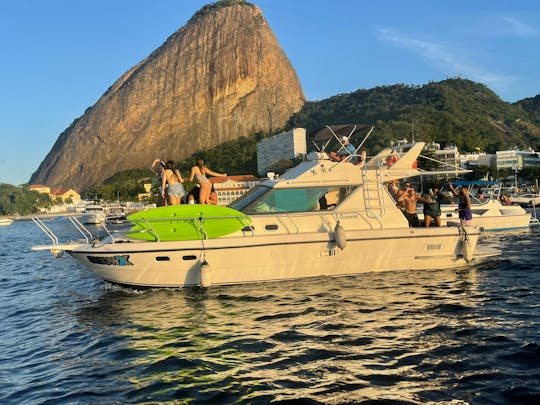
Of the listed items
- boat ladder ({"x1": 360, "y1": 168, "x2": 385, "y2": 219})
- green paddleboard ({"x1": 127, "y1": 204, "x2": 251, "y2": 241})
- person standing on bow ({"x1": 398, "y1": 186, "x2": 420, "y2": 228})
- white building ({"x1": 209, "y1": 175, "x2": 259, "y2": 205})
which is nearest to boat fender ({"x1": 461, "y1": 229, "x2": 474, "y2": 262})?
person standing on bow ({"x1": 398, "y1": 186, "x2": 420, "y2": 228})

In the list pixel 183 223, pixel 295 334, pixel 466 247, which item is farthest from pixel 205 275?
pixel 466 247

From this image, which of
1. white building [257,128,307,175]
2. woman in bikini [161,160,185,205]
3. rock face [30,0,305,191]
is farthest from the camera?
rock face [30,0,305,191]

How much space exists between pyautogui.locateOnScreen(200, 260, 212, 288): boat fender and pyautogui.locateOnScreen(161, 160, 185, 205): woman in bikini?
202 centimetres

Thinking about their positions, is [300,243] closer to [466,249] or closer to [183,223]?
[183,223]

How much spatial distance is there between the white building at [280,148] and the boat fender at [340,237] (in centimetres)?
10741

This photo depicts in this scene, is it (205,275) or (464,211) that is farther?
(464,211)

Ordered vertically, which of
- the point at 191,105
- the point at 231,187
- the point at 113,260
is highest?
the point at 191,105

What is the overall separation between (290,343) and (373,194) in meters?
5.37

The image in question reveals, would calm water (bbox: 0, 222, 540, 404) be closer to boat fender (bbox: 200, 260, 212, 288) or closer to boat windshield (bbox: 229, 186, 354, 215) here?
boat fender (bbox: 200, 260, 212, 288)

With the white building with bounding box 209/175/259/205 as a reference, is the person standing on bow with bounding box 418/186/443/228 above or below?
below

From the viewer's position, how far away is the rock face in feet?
600

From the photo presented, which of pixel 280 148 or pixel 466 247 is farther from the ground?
pixel 280 148

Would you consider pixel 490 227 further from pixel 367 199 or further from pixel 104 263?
pixel 104 263

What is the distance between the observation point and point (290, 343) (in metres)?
7.09
